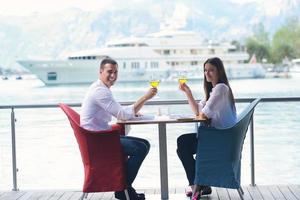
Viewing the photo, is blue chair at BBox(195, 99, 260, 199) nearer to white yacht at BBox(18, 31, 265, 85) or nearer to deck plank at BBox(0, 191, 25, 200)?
deck plank at BBox(0, 191, 25, 200)

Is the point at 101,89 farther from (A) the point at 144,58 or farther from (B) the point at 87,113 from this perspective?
(A) the point at 144,58

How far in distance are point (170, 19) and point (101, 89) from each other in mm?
46000

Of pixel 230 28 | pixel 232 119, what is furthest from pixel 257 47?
pixel 232 119

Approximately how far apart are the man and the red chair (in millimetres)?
74

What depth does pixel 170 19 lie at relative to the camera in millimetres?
48281

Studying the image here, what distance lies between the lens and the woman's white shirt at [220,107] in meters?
2.92

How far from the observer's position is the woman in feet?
9.60

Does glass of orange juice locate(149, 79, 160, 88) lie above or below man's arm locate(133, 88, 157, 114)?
above

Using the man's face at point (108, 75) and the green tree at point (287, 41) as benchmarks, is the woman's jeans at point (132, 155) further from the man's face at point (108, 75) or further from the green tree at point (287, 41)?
the green tree at point (287, 41)

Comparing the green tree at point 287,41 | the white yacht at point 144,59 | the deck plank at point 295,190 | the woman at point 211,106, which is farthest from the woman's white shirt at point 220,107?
the green tree at point 287,41

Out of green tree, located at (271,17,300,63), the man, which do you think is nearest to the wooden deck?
the man

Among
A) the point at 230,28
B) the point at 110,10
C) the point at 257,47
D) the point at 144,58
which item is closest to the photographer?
the point at 144,58

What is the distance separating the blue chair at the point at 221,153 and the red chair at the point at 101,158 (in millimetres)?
457

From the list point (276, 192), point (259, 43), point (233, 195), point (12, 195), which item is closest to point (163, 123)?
point (233, 195)
